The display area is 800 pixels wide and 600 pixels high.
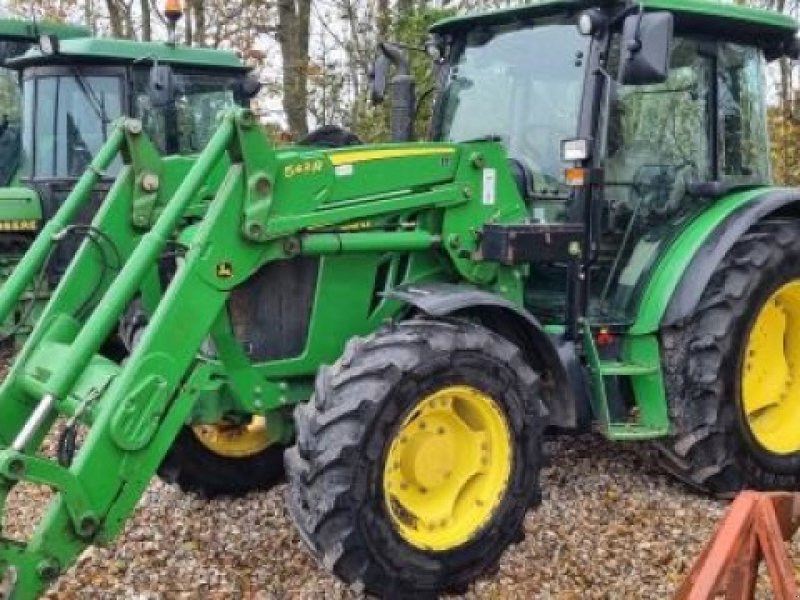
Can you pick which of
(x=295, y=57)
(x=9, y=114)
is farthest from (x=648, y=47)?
(x=295, y=57)

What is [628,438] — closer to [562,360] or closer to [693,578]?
[562,360]

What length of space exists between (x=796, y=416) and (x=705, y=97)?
1751 millimetres

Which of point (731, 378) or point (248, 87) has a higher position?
point (248, 87)

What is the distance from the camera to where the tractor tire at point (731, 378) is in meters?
5.03

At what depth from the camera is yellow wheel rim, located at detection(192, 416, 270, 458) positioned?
529 centimetres

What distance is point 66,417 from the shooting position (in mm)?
3934

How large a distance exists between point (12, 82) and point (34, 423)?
842 cm

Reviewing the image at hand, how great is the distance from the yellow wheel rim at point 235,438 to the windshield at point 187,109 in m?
4.60

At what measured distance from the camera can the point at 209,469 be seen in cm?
526

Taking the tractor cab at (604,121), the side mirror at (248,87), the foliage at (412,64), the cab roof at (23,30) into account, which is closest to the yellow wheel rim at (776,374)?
the tractor cab at (604,121)

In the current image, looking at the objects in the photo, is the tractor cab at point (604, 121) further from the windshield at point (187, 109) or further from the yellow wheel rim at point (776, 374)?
the windshield at point (187, 109)

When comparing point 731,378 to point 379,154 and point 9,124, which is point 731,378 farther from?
point 9,124

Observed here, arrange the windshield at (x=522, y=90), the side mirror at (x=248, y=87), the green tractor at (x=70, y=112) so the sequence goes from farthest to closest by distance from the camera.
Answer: the side mirror at (x=248, y=87) < the green tractor at (x=70, y=112) < the windshield at (x=522, y=90)

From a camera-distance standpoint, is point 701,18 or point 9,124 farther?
point 9,124
